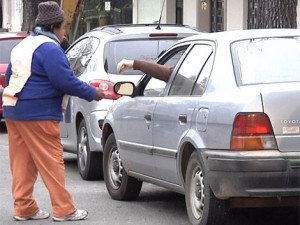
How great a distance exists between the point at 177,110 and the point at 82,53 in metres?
3.78

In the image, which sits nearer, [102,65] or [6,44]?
[102,65]

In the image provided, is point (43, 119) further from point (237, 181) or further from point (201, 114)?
point (237, 181)

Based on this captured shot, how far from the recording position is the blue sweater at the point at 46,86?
7348mm

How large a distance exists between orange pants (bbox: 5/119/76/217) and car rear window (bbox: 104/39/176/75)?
2.48 m

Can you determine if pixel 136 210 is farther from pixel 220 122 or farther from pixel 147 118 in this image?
pixel 220 122

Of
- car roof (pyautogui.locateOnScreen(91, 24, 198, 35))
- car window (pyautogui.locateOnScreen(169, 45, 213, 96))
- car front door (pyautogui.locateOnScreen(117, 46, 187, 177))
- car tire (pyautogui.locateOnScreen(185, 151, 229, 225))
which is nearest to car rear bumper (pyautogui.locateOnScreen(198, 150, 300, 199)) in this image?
car tire (pyautogui.locateOnScreen(185, 151, 229, 225))

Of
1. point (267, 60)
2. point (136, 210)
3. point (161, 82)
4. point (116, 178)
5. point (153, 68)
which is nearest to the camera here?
point (267, 60)

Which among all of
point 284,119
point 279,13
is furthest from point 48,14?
point 279,13

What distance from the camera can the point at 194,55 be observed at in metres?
7.45

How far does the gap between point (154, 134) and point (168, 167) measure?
359mm

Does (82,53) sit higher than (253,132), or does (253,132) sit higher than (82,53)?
(82,53)

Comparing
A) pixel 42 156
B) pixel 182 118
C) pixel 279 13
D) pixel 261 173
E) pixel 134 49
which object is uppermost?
pixel 279 13

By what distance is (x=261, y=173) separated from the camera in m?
6.21

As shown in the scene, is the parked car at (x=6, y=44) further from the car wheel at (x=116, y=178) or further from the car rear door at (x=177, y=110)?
the car rear door at (x=177, y=110)
